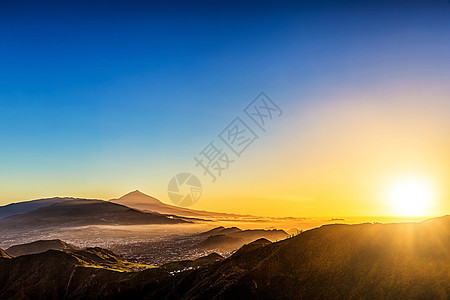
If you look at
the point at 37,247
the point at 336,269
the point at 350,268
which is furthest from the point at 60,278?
the point at 37,247

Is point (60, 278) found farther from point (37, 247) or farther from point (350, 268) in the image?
point (37, 247)

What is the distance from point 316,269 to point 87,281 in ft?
179

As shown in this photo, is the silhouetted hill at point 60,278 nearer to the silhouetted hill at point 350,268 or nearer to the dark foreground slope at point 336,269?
the dark foreground slope at point 336,269

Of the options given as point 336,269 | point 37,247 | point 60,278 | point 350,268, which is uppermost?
point 350,268

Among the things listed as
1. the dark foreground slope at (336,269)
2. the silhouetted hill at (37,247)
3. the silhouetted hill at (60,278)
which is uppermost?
the dark foreground slope at (336,269)

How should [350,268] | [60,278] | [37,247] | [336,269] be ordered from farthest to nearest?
[37,247], [60,278], [336,269], [350,268]

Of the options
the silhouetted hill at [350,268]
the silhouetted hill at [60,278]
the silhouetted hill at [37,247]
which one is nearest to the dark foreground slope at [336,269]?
the silhouetted hill at [350,268]

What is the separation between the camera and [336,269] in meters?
42.6

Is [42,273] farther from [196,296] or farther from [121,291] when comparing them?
[196,296]

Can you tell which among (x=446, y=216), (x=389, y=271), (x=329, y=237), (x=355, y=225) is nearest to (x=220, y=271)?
(x=329, y=237)

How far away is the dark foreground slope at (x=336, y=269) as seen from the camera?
3669cm

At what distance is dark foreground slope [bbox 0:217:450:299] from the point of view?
36.7m

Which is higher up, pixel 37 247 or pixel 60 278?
pixel 60 278

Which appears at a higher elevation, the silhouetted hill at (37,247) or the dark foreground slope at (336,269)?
the dark foreground slope at (336,269)
